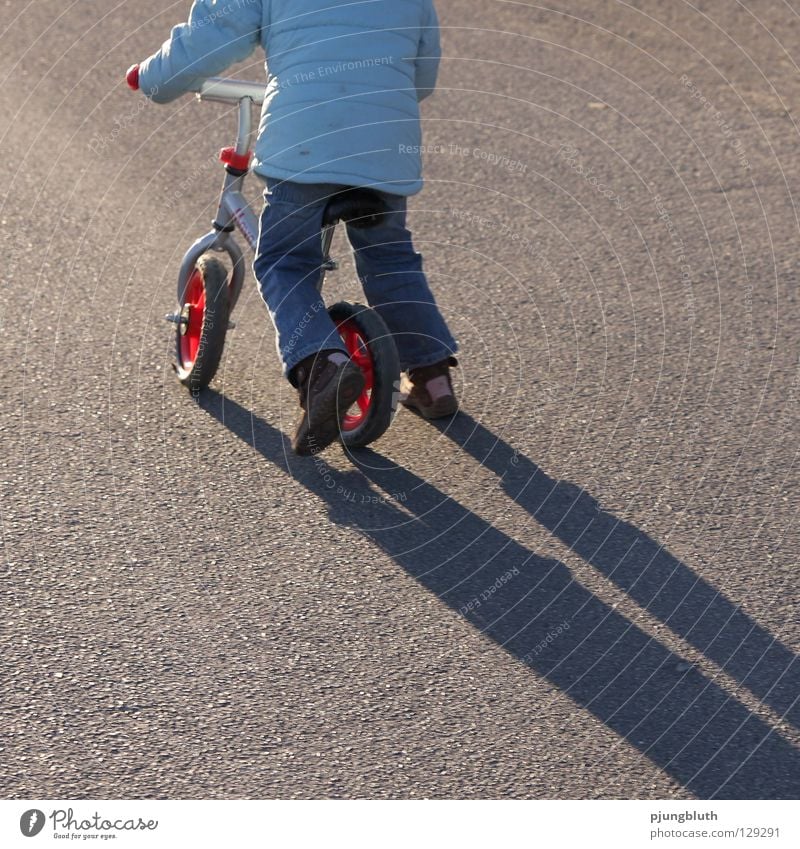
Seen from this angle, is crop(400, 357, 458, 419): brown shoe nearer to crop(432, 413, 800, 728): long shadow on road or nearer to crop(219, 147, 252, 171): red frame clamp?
crop(432, 413, 800, 728): long shadow on road

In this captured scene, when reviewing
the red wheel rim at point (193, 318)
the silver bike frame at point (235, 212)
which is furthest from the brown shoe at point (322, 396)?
the red wheel rim at point (193, 318)

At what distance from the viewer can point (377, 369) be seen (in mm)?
4242

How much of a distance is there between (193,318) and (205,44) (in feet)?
→ 3.19

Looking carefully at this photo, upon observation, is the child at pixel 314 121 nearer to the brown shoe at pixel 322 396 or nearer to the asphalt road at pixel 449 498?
the brown shoe at pixel 322 396

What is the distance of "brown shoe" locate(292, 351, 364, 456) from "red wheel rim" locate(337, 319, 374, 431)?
120mm

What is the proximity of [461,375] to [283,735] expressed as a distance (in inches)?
77.7

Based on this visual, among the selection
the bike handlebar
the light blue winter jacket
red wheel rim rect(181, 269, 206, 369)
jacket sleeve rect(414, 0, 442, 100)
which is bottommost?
red wheel rim rect(181, 269, 206, 369)

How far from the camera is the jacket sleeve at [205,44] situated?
165 inches

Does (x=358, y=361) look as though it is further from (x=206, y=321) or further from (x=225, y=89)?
(x=225, y=89)

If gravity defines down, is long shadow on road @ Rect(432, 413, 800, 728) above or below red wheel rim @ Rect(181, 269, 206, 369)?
above

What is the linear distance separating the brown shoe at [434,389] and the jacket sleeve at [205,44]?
109cm

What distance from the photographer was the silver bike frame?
444cm
